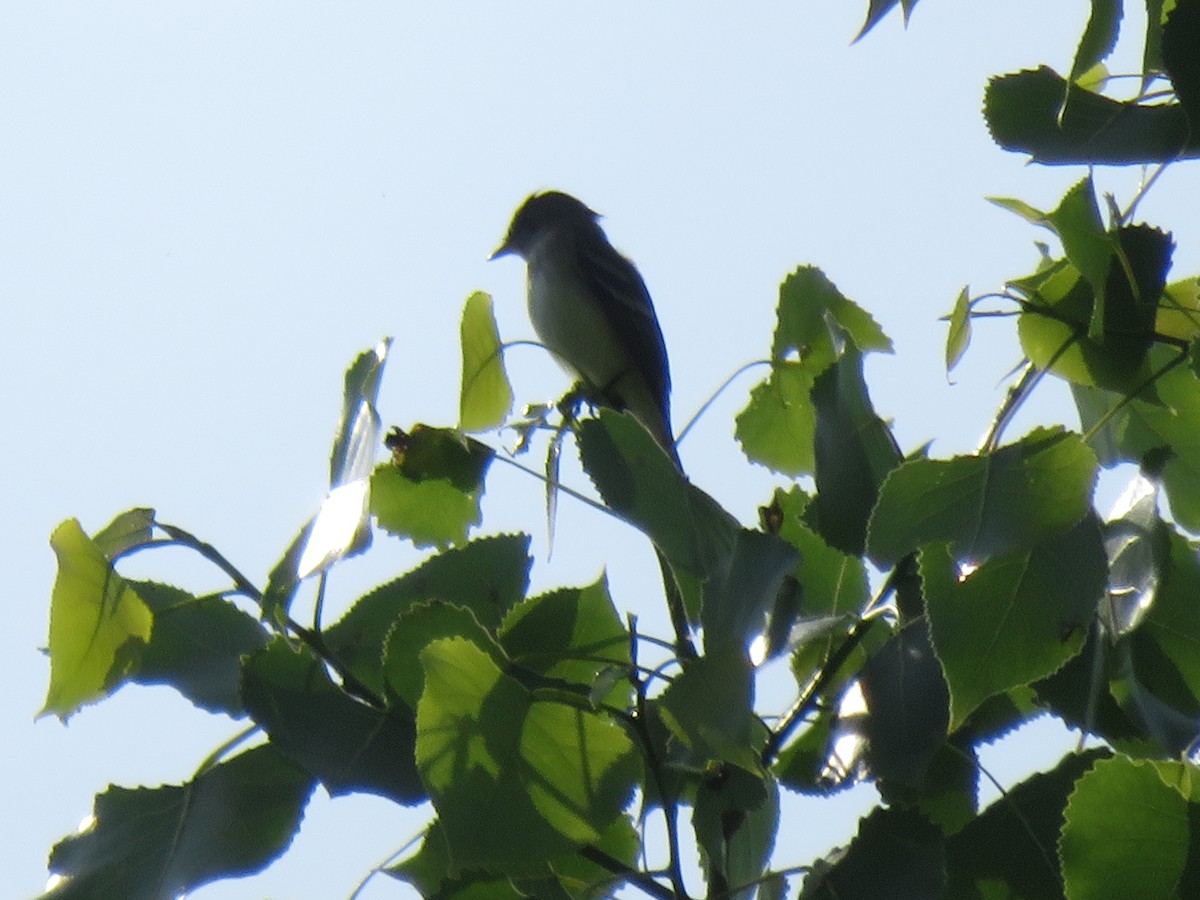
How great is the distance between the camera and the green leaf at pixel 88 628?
4.97 feet

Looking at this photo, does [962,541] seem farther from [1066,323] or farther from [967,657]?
[1066,323]

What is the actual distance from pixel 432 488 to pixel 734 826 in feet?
1.84

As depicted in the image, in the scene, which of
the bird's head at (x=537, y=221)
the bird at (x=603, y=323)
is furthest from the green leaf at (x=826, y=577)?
the bird's head at (x=537, y=221)

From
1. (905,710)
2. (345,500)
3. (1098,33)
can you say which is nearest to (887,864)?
(905,710)

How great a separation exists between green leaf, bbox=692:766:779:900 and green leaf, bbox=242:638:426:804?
0.94 feet

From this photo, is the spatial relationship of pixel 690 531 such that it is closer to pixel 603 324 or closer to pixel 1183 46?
pixel 1183 46

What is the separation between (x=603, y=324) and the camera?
5.28 meters

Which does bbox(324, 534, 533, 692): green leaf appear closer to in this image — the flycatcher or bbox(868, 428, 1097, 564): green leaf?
bbox(868, 428, 1097, 564): green leaf

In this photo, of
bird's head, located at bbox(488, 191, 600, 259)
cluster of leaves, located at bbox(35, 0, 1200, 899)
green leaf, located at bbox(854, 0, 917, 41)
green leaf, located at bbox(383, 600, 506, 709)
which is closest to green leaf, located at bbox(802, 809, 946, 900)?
cluster of leaves, located at bbox(35, 0, 1200, 899)

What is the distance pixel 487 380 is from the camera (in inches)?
77.8

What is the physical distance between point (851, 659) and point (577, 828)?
44 centimetres

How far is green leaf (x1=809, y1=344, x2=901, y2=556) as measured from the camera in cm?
150

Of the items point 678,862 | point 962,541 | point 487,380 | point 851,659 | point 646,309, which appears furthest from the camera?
point 646,309

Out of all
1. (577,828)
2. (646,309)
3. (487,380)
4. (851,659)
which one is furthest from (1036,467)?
(646,309)
